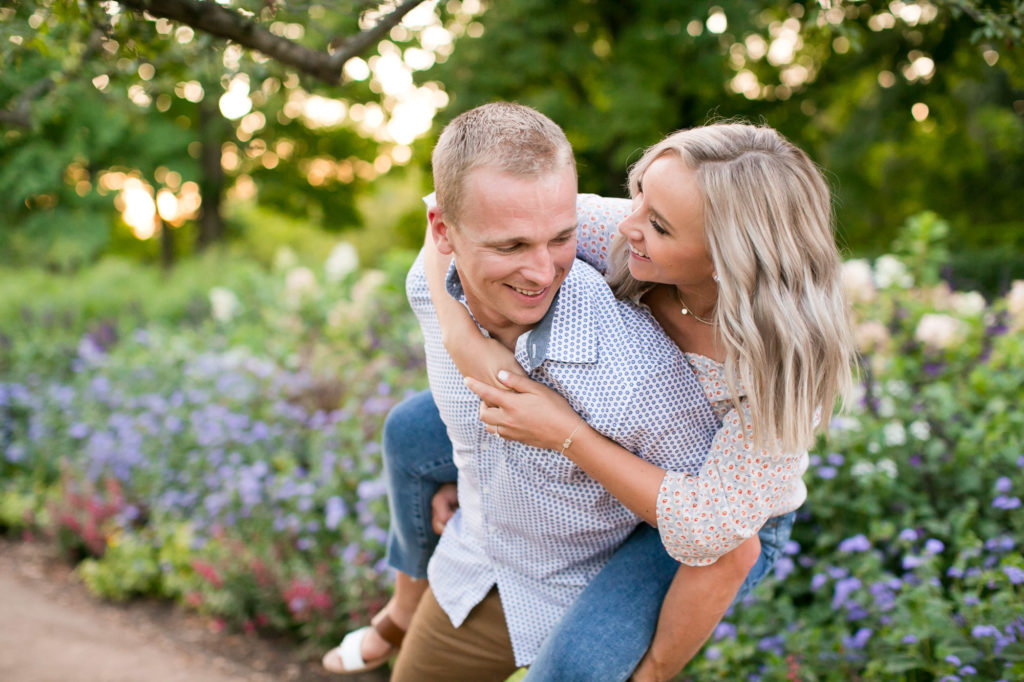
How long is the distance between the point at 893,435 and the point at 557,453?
1.99 m

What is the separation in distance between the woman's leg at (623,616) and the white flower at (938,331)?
2793 millimetres

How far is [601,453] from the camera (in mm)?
1829

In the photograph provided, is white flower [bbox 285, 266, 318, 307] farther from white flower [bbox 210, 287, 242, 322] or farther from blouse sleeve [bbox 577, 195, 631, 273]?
blouse sleeve [bbox 577, 195, 631, 273]

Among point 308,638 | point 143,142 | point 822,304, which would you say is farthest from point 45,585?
point 143,142

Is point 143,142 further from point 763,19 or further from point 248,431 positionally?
point 248,431

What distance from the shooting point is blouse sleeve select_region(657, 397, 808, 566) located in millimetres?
1743

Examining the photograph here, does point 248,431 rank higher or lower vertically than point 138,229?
higher

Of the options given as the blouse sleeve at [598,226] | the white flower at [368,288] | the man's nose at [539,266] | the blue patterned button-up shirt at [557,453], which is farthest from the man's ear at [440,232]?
the white flower at [368,288]

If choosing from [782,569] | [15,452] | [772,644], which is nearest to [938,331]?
[782,569]

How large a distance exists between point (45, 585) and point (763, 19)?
9034 mm

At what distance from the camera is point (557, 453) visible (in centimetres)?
198

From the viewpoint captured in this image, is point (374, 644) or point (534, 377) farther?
point (374, 644)

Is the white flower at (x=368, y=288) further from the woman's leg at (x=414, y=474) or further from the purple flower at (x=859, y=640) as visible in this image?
the purple flower at (x=859, y=640)

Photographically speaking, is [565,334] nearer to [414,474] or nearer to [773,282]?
[773,282]
